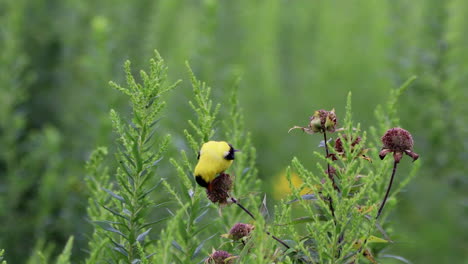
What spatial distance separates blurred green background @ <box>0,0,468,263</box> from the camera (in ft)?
5.87

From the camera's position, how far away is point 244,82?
2.71 m

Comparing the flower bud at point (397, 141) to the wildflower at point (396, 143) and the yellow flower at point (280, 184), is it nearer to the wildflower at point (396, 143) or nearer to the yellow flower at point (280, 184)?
the wildflower at point (396, 143)

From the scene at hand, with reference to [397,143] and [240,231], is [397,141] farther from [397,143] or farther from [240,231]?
[240,231]

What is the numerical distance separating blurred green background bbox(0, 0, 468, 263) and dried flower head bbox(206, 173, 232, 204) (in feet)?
3.04

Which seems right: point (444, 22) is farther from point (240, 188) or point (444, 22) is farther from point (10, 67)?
point (240, 188)

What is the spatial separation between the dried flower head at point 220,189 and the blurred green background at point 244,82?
0.93 m

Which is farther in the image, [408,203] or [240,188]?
[408,203]

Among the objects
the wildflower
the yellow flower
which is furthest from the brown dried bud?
the yellow flower

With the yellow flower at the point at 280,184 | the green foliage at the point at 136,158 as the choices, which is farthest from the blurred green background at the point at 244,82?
the green foliage at the point at 136,158

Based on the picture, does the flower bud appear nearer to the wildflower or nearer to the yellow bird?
the wildflower

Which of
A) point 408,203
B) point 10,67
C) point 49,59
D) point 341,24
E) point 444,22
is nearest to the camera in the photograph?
point 10,67

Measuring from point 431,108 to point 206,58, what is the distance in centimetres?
71

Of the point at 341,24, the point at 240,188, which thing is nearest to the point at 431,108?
the point at 341,24

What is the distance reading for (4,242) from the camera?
Answer: 171 centimetres
